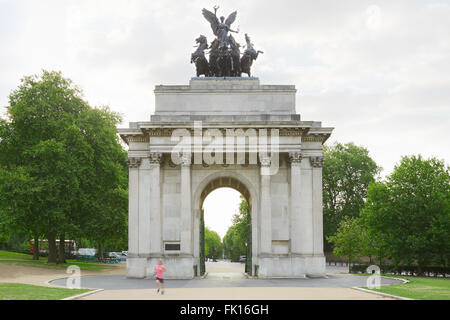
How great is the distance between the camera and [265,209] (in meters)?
35.6

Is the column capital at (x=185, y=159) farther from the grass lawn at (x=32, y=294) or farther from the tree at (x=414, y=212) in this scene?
the tree at (x=414, y=212)

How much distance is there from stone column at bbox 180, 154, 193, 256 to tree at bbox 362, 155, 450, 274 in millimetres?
19535

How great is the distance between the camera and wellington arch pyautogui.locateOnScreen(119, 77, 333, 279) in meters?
35.4

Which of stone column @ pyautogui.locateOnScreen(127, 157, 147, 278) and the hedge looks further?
the hedge

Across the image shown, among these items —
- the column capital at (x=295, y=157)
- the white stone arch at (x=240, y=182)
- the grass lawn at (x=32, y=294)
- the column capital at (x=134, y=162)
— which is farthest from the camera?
the white stone arch at (x=240, y=182)

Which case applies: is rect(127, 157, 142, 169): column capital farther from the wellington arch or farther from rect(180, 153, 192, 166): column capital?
rect(180, 153, 192, 166): column capital

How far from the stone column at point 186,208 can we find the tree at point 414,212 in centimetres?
1954

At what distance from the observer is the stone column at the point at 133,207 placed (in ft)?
120

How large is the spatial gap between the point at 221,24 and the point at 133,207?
15836 millimetres

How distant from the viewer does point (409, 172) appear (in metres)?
46.9

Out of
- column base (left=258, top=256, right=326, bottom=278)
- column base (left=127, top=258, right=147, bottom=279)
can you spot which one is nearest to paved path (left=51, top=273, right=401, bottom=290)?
column base (left=258, top=256, right=326, bottom=278)

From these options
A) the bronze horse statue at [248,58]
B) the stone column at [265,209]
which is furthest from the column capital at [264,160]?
the bronze horse statue at [248,58]
